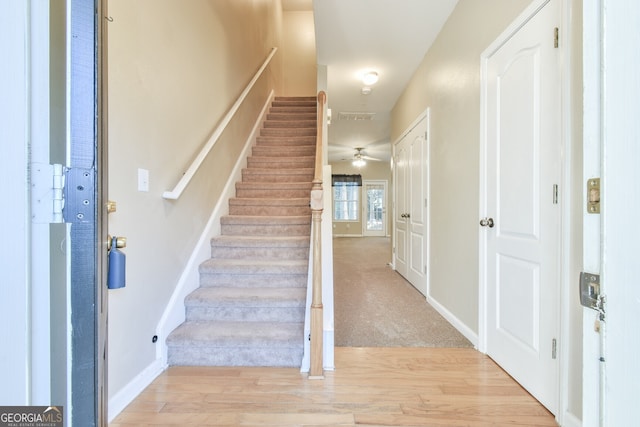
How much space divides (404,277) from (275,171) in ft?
7.74

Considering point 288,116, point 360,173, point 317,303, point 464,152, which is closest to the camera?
point 317,303

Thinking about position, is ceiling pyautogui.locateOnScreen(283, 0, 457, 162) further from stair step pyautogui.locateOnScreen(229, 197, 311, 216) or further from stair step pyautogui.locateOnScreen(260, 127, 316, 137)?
stair step pyautogui.locateOnScreen(229, 197, 311, 216)

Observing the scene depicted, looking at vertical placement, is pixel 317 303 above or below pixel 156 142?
below

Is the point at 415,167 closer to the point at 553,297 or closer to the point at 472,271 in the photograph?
the point at 472,271

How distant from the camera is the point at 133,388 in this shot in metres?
1.54

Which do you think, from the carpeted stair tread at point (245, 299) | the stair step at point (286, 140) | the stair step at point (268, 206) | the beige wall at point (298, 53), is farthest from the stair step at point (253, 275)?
the beige wall at point (298, 53)

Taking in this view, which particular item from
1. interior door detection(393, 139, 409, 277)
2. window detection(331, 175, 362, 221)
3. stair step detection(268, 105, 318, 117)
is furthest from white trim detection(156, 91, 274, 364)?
window detection(331, 175, 362, 221)

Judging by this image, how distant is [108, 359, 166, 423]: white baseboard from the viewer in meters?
1.39

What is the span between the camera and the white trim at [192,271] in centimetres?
183

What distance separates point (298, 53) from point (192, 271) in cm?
627

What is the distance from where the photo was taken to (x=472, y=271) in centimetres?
220

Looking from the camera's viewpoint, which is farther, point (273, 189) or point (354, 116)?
point (354, 116)

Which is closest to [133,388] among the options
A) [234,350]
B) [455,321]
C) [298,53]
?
[234,350]

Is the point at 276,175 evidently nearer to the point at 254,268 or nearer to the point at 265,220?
the point at 265,220
